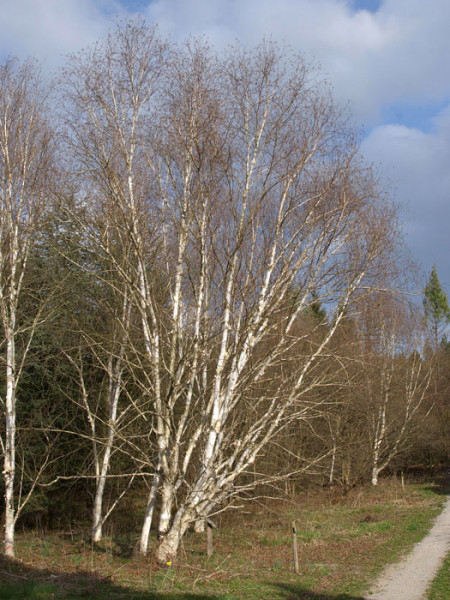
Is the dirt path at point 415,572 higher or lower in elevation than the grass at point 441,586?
lower

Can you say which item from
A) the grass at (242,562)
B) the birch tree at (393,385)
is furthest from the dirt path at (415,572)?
the birch tree at (393,385)

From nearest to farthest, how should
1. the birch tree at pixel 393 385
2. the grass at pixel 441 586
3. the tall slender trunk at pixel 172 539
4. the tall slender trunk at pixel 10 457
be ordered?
the grass at pixel 441 586
the tall slender trunk at pixel 172 539
the tall slender trunk at pixel 10 457
the birch tree at pixel 393 385

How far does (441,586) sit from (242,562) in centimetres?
360

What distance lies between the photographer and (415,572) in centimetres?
871

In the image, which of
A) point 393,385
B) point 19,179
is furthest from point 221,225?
point 393,385

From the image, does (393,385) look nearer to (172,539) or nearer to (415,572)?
(415,572)

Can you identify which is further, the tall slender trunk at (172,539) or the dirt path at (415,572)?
the tall slender trunk at (172,539)

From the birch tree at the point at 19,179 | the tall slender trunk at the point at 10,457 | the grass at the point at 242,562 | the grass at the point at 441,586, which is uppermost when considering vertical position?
the birch tree at the point at 19,179

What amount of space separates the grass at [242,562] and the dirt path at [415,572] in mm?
261

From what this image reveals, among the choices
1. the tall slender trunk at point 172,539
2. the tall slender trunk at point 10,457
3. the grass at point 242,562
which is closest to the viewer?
the grass at point 242,562

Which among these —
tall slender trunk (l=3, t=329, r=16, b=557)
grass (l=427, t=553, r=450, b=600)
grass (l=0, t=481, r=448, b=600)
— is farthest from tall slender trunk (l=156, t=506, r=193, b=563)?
grass (l=427, t=553, r=450, b=600)

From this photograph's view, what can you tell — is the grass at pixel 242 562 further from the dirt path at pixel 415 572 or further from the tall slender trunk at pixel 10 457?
the tall slender trunk at pixel 10 457

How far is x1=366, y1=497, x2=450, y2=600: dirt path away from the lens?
744 centimetres

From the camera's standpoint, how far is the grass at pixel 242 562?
24.4 ft
